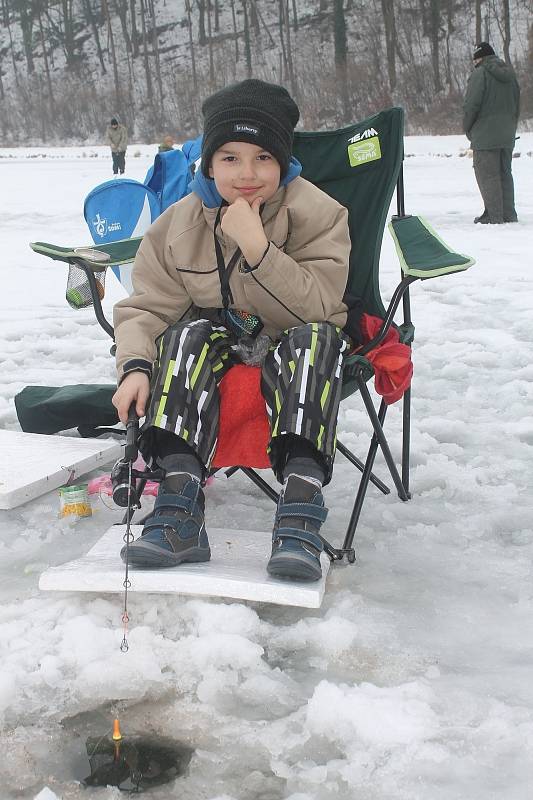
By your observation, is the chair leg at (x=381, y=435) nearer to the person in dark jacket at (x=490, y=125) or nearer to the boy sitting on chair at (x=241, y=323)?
the boy sitting on chair at (x=241, y=323)

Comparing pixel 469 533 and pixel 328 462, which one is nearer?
pixel 328 462

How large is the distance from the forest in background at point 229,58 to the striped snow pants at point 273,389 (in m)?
20.0

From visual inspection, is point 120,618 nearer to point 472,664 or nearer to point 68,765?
point 68,765

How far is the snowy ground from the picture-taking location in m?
1.32

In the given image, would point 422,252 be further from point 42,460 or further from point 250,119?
point 42,460

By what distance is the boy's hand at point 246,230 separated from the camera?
1.93m

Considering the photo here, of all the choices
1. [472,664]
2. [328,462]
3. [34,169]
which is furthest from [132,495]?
[34,169]

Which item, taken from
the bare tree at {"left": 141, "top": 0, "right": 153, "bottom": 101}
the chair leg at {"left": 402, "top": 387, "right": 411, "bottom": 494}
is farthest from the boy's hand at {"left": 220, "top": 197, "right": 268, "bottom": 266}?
the bare tree at {"left": 141, "top": 0, "right": 153, "bottom": 101}

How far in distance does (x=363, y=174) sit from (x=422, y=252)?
0.44 meters

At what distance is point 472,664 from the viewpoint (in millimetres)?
1600

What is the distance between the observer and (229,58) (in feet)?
103

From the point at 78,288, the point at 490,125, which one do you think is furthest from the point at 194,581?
the point at 490,125

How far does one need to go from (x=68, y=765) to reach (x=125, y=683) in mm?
203

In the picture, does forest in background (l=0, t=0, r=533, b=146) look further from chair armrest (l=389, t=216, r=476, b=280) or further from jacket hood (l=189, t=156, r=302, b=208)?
jacket hood (l=189, t=156, r=302, b=208)
